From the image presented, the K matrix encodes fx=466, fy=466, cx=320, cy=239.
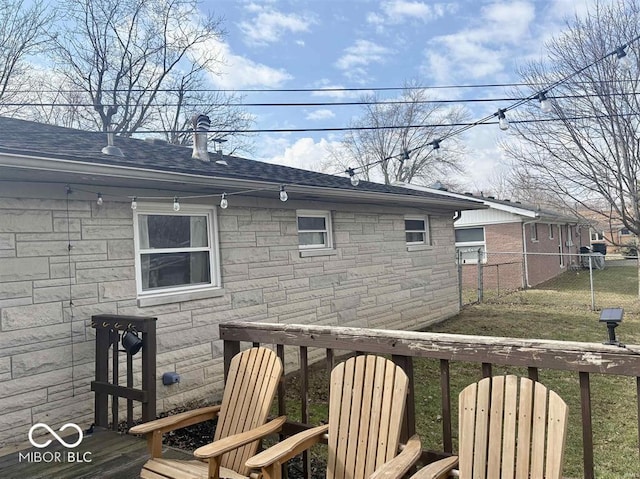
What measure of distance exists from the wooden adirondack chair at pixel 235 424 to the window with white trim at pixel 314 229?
3843mm

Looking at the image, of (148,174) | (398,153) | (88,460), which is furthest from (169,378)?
(398,153)

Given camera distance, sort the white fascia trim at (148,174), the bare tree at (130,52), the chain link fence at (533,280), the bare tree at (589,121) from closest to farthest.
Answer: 1. the white fascia trim at (148,174)
2. the bare tree at (589,121)
3. the chain link fence at (533,280)
4. the bare tree at (130,52)

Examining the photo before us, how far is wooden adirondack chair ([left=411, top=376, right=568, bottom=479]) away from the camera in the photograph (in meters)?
2.01

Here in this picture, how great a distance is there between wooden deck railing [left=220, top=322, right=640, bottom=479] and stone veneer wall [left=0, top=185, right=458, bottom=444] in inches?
73.8

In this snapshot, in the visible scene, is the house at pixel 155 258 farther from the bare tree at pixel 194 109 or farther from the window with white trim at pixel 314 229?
the bare tree at pixel 194 109

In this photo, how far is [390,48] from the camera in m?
10.9

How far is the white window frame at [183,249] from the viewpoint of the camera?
194 inches

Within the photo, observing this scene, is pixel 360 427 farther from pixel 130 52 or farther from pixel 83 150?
pixel 130 52

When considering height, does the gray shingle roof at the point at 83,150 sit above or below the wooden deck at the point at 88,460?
above

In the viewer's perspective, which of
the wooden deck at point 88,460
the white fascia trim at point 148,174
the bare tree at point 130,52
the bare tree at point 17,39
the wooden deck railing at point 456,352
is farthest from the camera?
the bare tree at point 130,52

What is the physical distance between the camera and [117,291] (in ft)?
15.4

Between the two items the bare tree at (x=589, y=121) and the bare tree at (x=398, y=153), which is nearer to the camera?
the bare tree at (x=589, y=121)

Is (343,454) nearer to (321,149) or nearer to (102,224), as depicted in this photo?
(102,224)

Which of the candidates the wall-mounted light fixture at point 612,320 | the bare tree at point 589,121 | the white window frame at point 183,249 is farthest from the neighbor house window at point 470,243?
the wall-mounted light fixture at point 612,320
